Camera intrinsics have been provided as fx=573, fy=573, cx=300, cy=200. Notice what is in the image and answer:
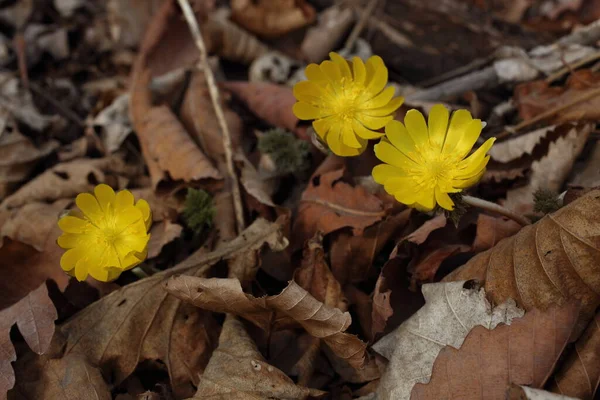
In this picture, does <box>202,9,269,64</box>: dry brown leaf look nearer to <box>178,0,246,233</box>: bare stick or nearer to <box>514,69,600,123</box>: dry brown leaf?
<box>178,0,246,233</box>: bare stick

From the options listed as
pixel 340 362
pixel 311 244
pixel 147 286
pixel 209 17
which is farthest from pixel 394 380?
pixel 209 17

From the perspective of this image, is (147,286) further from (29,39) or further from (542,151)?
(29,39)

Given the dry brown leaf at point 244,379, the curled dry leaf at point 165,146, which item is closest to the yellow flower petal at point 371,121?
the curled dry leaf at point 165,146

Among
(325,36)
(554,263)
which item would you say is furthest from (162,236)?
(325,36)

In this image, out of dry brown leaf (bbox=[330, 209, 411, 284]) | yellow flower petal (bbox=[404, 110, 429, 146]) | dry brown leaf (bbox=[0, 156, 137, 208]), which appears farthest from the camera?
dry brown leaf (bbox=[0, 156, 137, 208])

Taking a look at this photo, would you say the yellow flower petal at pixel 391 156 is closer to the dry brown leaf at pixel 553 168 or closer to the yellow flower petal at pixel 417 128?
the yellow flower petal at pixel 417 128

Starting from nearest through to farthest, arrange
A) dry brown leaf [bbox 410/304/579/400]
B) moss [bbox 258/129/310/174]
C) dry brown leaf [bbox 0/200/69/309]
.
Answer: dry brown leaf [bbox 410/304/579/400]
dry brown leaf [bbox 0/200/69/309]
moss [bbox 258/129/310/174]

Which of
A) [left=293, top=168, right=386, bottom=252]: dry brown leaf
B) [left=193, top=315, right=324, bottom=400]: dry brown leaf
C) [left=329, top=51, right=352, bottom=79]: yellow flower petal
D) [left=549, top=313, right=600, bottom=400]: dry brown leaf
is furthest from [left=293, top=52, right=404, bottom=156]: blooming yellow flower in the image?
[left=549, top=313, right=600, bottom=400]: dry brown leaf

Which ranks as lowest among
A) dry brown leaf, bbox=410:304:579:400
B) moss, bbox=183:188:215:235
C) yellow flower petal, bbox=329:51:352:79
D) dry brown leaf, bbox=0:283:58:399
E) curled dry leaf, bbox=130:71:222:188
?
dry brown leaf, bbox=0:283:58:399
